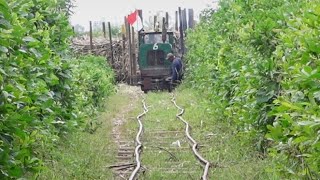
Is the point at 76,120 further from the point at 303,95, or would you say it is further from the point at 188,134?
the point at 303,95

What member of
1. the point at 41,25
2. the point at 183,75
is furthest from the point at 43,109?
the point at 183,75

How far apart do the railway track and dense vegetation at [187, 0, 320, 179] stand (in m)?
0.78

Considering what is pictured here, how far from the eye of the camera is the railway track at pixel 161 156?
26.6 feet

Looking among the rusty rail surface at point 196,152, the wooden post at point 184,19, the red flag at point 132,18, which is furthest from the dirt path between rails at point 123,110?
the wooden post at point 184,19

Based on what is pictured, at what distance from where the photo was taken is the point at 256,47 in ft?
25.4

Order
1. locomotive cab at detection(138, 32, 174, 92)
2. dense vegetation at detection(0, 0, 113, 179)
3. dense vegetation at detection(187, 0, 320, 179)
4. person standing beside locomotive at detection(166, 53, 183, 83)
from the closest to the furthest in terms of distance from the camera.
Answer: dense vegetation at detection(187, 0, 320, 179), dense vegetation at detection(0, 0, 113, 179), person standing beside locomotive at detection(166, 53, 183, 83), locomotive cab at detection(138, 32, 174, 92)

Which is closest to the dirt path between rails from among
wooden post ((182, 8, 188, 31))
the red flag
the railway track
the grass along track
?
the grass along track

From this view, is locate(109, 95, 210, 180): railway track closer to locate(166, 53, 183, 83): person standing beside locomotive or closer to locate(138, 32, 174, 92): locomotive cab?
locate(166, 53, 183, 83): person standing beside locomotive

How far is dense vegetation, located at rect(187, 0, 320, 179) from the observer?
434 cm

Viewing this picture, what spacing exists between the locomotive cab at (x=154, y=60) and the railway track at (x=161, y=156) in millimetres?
10238

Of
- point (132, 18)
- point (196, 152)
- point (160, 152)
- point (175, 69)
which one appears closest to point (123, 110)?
point (175, 69)

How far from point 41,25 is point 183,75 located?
15231 mm

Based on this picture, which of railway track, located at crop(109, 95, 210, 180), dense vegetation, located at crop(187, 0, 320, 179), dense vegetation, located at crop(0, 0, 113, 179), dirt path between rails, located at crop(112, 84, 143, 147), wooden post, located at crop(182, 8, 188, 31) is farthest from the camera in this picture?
wooden post, located at crop(182, 8, 188, 31)

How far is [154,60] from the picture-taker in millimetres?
24000
